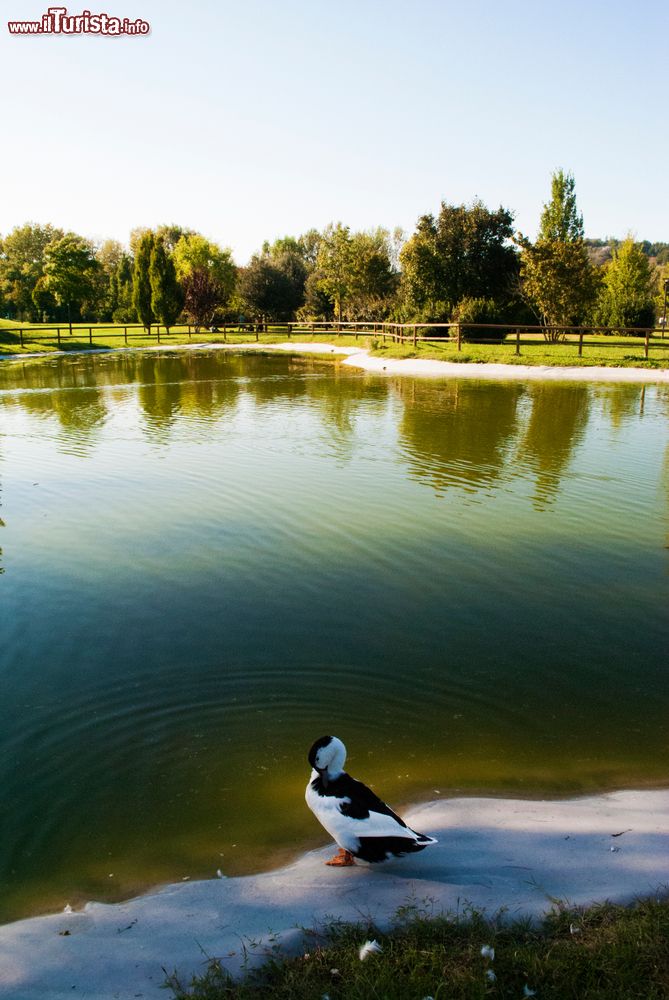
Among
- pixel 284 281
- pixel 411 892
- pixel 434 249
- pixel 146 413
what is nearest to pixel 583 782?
pixel 411 892

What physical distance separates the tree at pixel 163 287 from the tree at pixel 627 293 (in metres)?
27.9

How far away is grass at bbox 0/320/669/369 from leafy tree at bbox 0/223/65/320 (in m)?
11.8

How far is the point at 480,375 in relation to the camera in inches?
1053

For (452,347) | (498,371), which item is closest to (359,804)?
(498,371)

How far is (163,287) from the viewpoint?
172 feet

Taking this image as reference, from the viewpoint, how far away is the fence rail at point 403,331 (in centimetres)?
3281

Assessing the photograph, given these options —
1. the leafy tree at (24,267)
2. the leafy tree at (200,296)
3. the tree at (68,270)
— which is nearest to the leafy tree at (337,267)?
the leafy tree at (200,296)

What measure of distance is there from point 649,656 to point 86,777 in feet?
14.0

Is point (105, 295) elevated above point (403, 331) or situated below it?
above

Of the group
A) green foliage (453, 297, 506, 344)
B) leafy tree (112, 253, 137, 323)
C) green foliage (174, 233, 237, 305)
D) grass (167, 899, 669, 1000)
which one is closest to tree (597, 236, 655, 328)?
green foliage (453, 297, 506, 344)

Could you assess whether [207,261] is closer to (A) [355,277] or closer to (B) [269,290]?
(B) [269,290]

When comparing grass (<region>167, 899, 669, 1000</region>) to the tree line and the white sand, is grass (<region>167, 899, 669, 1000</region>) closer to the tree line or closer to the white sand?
the white sand

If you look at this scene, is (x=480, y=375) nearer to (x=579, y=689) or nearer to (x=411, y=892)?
(x=579, y=689)

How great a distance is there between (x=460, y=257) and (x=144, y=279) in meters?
22.8
